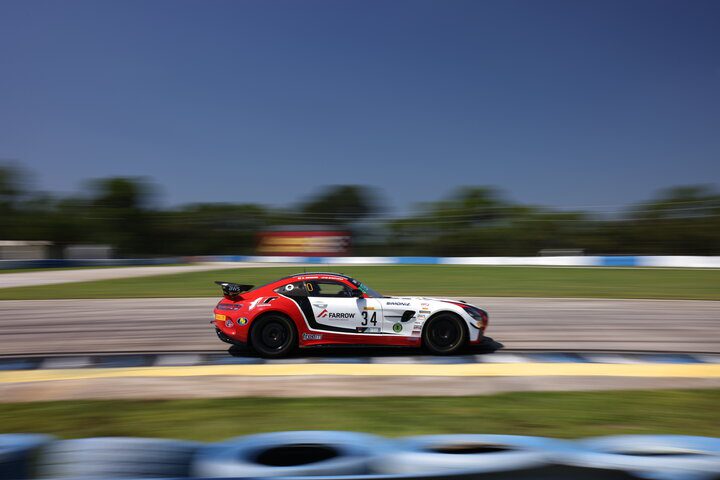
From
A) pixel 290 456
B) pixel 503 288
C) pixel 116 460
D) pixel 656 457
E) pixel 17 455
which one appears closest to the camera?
pixel 116 460

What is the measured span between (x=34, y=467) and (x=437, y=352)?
5.58m

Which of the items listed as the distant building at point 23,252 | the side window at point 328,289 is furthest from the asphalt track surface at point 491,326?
the distant building at point 23,252

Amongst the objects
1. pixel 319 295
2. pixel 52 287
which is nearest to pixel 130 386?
pixel 319 295

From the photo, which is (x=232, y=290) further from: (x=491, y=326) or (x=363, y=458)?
(x=491, y=326)

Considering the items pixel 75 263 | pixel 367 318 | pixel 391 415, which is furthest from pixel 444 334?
pixel 75 263

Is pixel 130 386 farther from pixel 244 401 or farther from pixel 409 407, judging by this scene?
pixel 409 407

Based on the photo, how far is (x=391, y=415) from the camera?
5.27m

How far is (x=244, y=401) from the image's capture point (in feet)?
18.7

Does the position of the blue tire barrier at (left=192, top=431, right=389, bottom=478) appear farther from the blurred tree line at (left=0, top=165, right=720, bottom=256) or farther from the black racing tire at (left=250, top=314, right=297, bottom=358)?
the blurred tree line at (left=0, top=165, right=720, bottom=256)

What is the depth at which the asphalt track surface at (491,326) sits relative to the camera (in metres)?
9.03

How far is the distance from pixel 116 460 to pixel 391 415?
102 inches

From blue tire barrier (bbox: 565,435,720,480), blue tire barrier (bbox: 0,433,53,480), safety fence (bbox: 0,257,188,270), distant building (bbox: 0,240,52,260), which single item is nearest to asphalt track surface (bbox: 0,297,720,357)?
blue tire barrier (bbox: 0,433,53,480)

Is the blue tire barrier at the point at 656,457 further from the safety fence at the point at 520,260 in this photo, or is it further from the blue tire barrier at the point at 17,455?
the safety fence at the point at 520,260

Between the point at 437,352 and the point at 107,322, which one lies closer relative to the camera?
the point at 437,352
